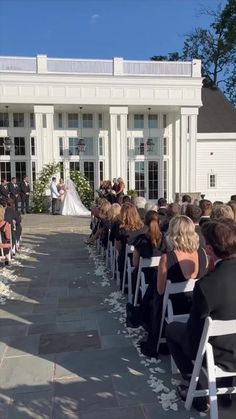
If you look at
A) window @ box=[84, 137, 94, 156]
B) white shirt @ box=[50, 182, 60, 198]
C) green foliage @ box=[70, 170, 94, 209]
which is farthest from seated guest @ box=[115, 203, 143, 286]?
window @ box=[84, 137, 94, 156]

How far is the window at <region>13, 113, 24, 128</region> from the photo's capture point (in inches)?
818

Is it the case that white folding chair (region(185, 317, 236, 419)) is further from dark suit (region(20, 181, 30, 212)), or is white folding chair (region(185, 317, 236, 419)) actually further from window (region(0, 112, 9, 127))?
window (region(0, 112, 9, 127))

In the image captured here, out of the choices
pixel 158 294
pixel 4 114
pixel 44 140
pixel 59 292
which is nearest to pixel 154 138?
pixel 44 140

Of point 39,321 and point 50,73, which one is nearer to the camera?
point 39,321

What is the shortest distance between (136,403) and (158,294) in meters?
0.98

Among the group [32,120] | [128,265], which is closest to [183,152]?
[32,120]

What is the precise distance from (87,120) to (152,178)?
4658 mm

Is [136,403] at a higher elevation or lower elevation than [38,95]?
lower

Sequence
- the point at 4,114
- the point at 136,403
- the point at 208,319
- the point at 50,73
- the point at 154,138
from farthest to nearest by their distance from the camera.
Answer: the point at 154,138
the point at 4,114
the point at 50,73
the point at 136,403
the point at 208,319

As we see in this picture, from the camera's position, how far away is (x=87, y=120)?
21.5 metres

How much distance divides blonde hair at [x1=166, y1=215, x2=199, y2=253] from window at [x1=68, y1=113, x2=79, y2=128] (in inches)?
723

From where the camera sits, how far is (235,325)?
2.61 metres

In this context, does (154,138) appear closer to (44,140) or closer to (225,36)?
(44,140)

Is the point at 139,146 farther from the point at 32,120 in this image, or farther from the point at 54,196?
the point at 54,196
